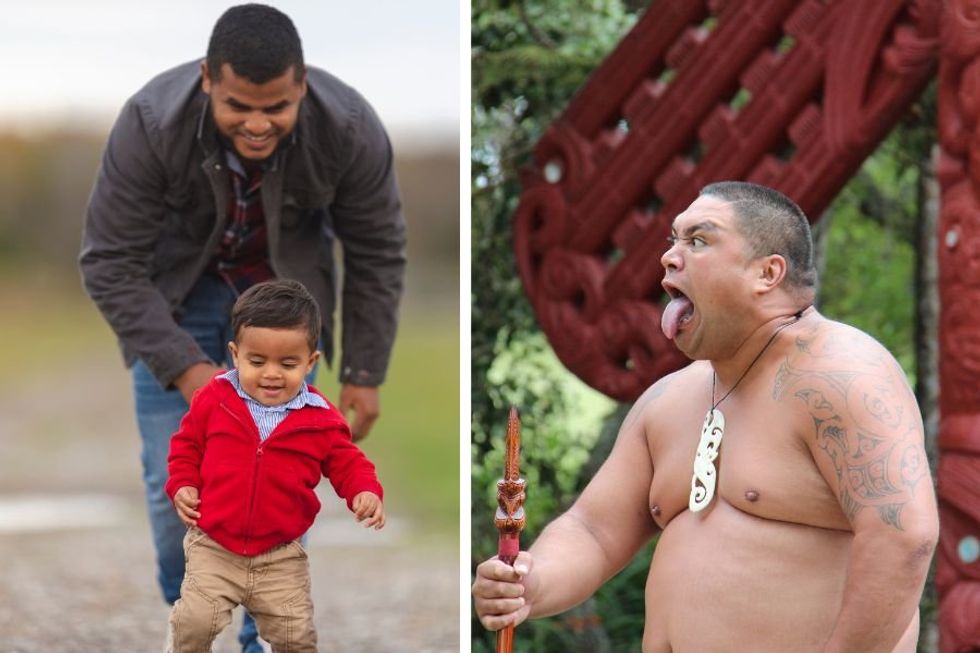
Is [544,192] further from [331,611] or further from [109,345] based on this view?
[109,345]

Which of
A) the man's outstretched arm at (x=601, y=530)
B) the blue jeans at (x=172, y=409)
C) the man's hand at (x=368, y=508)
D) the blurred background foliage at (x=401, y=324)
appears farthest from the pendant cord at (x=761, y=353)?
the blurred background foliage at (x=401, y=324)

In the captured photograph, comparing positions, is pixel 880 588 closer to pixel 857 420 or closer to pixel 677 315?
pixel 857 420

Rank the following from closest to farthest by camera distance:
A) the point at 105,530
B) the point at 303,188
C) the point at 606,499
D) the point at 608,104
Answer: the point at 606,499 → the point at 303,188 → the point at 608,104 → the point at 105,530

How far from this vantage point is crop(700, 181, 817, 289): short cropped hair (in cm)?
299

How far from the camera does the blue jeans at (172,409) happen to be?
13.7 ft

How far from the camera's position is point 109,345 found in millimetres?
13938

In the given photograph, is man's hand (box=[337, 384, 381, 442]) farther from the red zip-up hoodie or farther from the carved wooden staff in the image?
the carved wooden staff

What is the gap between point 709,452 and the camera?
9.92 ft

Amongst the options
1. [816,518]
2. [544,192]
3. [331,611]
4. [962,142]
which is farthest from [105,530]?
[816,518]

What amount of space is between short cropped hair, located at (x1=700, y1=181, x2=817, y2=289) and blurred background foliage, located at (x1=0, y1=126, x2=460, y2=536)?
20.7 feet

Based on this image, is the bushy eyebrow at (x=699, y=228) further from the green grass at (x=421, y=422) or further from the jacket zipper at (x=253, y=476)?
the green grass at (x=421, y=422)

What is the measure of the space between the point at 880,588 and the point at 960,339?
1532mm

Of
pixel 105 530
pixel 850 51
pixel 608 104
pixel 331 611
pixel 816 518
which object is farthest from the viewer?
pixel 105 530

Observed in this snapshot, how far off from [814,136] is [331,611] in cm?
288
